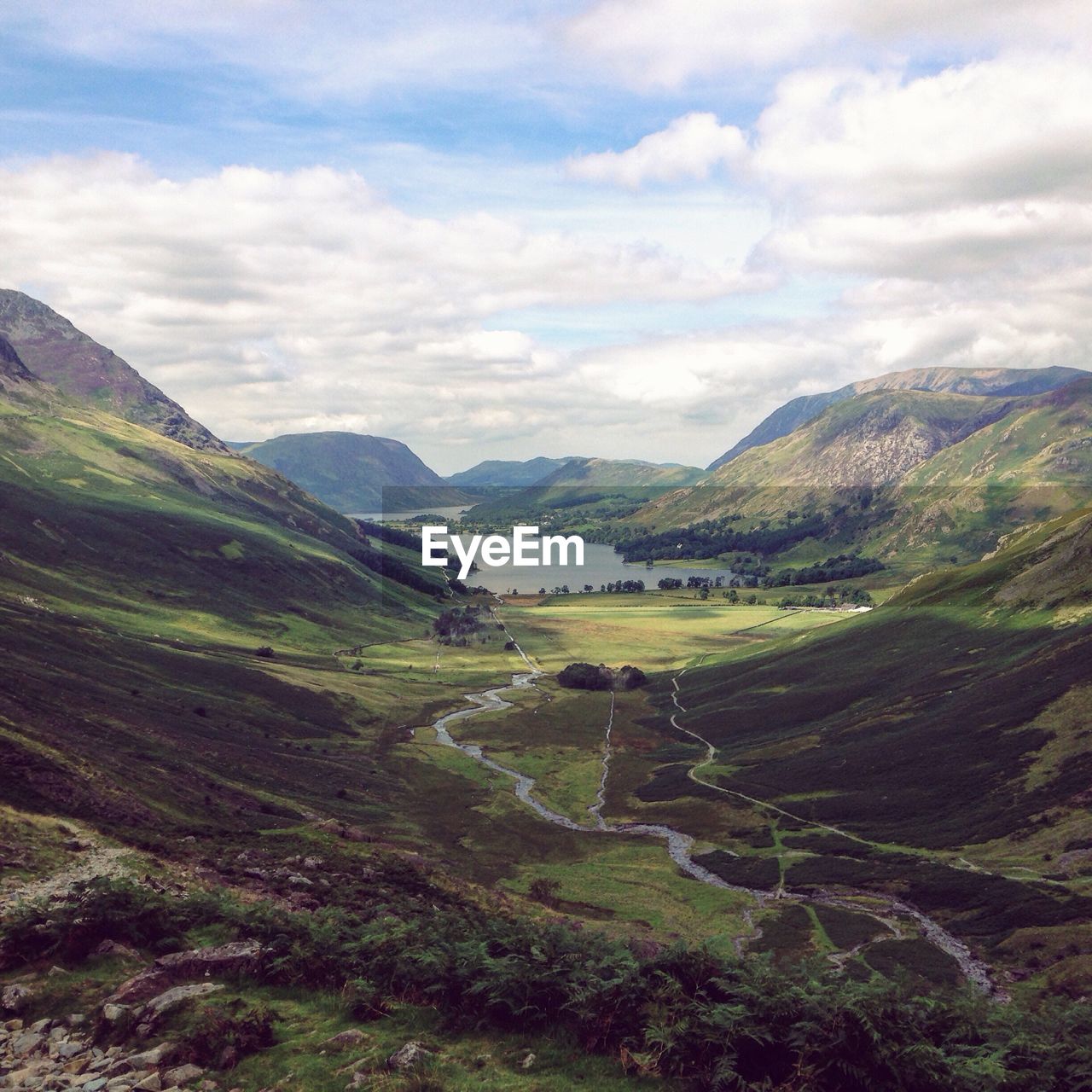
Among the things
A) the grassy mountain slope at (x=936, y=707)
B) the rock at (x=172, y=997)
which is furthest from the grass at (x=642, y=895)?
the rock at (x=172, y=997)

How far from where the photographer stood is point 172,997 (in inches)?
1110

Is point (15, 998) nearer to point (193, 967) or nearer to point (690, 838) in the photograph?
point (193, 967)

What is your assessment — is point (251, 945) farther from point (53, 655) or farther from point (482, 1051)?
point (53, 655)

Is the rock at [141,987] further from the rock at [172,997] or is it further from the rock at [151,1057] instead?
the rock at [151,1057]

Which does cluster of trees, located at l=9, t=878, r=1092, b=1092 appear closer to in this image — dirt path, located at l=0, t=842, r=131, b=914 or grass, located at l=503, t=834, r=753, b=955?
dirt path, located at l=0, t=842, r=131, b=914

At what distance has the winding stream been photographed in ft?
215

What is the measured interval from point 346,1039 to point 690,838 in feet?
273

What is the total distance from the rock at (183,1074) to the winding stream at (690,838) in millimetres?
49159

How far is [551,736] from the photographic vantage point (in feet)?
533

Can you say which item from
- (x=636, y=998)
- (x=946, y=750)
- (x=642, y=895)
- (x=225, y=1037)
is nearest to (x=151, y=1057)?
(x=225, y=1037)

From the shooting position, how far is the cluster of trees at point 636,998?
2472 centimetres

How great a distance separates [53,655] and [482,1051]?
108862 millimetres

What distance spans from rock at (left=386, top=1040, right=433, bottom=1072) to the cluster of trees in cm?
252

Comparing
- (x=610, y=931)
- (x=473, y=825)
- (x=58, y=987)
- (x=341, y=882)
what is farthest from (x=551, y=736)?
(x=58, y=987)
